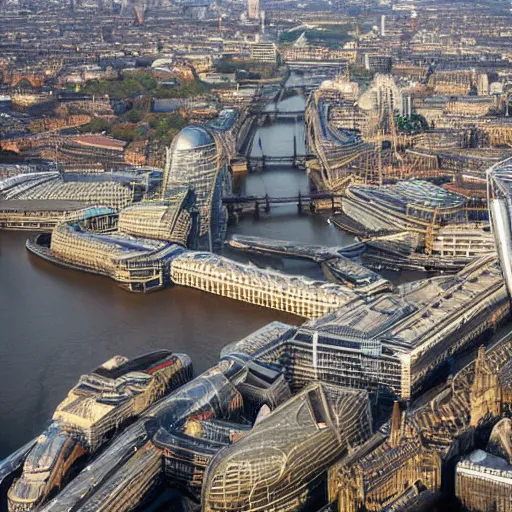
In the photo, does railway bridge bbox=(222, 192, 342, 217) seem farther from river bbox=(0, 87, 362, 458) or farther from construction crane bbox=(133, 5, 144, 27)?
construction crane bbox=(133, 5, 144, 27)

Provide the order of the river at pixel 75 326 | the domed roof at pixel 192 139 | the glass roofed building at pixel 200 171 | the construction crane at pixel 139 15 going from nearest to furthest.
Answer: the river at pixel 75 326, the glass roofed building at pixel 200 171, the domed roof at pixel 192 139, the construction crane at pixel 139 15

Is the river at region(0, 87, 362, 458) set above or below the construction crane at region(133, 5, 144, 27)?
→ below

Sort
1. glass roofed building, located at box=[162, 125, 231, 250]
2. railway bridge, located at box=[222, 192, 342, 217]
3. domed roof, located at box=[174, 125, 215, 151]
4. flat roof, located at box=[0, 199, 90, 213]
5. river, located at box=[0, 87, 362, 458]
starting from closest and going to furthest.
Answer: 1. river, located at box=[0, 87, 362, 458]
2. glass roofed building, located at box=[162, 125, 231, 250]
3. domed roof, located at box=[174, 125, 215, 151]
4. flat roof, located at box=[0, 199, 90, 213]
5. railway bridge, located at box=[222, 192, 342, 217]

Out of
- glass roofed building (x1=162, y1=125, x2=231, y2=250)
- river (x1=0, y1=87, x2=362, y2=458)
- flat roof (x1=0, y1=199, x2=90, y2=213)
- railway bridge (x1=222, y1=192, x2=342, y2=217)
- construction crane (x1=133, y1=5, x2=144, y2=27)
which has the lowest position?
river (x1=0, y1=87, x2=362, y2=458)

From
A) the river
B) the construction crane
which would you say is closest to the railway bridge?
the river

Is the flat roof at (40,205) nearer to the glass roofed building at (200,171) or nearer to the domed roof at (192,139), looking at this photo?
the glass roofed building at (200,171)

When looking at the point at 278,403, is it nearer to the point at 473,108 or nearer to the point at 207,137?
the point at 207,137

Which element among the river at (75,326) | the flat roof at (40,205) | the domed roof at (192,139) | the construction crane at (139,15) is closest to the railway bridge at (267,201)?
the domed roof at (192,139)

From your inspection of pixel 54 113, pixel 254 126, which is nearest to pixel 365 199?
pixel 254 126
